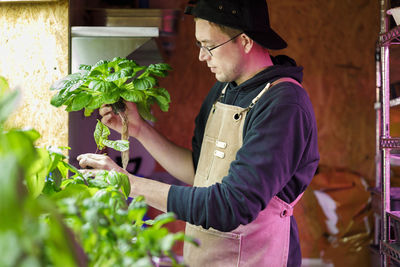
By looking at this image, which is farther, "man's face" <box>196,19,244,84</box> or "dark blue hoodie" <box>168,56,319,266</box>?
"man's face" <box>196,19,244,84</box>

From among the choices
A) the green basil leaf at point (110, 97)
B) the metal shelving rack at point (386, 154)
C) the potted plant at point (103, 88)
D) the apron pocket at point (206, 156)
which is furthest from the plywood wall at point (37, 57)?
the metal shelving rack at point (386, 154)

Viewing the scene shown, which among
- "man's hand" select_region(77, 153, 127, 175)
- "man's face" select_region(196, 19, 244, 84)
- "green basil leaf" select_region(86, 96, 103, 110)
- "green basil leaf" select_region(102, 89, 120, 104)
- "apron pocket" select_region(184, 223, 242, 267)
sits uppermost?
"man's face" select_region(196, 19, 244, 84)

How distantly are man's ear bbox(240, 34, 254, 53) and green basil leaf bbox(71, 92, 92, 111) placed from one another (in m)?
0.57

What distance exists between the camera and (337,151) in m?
3.50

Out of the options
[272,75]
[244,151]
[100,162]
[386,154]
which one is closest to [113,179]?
[100,162]

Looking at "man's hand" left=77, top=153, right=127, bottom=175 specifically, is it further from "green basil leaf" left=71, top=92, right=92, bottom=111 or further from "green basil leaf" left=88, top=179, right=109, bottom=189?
"green basil leaf" left=88, top=179, right=109, bottom=189

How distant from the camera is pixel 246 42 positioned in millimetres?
1567

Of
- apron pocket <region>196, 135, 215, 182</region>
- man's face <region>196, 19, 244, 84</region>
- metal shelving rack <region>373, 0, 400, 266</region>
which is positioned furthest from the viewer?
metal shelving rack <region>373, 0, 400, 266</region>

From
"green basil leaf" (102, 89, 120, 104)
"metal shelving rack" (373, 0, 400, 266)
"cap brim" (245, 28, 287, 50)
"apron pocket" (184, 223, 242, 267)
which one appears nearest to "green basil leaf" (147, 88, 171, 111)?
"green basil leaf" (102, 89, 120, 104)

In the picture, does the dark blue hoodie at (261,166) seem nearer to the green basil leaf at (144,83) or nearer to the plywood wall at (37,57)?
the green basil leaf at (144,83)

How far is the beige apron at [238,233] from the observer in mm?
1558

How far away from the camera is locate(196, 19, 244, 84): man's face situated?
5.08 ft

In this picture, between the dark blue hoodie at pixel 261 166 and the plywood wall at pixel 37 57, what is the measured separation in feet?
1.90

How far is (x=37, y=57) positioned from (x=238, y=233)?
0.99 meters
